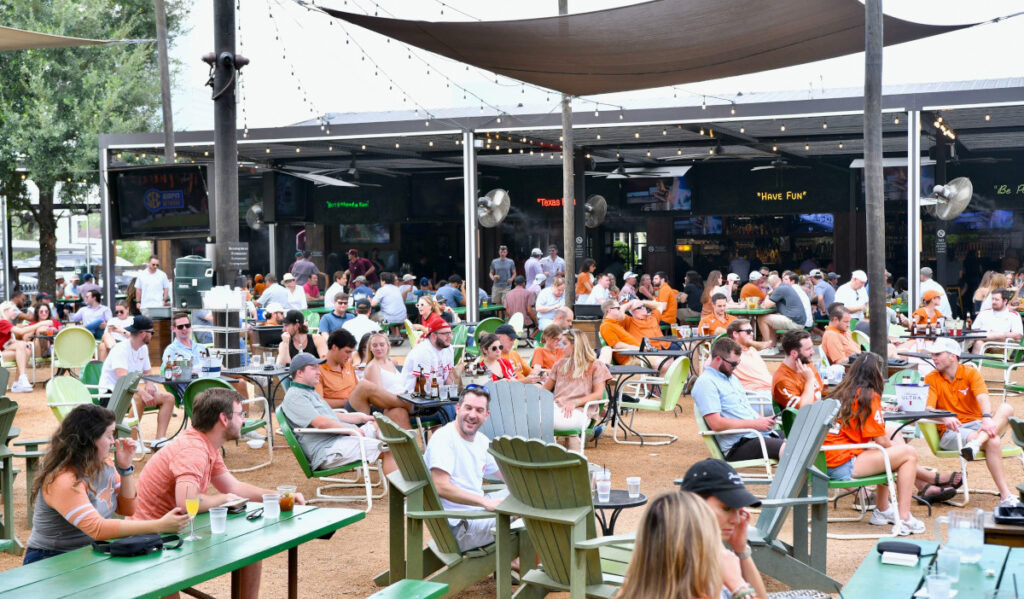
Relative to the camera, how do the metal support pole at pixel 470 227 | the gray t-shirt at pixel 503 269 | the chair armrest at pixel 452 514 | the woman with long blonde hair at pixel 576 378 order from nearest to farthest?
the chair armrest at pixel 452 514
the woman with long blonde hair at pixel 576 378
the metal support pole at pixel 470 227
the gray t-shirt at pixel 503 269

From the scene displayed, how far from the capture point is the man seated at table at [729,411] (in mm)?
6719

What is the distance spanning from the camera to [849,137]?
17.8 metres

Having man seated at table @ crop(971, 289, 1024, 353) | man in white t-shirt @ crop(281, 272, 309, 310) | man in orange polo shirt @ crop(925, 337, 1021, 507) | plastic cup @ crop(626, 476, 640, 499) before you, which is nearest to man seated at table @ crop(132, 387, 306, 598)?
plastic cup @ crop(626, 476, 640, 499)

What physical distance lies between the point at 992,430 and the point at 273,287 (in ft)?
34.6

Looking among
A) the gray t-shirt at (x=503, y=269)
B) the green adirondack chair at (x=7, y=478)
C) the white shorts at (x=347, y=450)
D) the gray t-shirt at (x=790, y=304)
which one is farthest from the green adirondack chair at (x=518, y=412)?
the gray t-shirt at (x=503, y=269)

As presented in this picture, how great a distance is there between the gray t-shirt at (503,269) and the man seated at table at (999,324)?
10394 mm

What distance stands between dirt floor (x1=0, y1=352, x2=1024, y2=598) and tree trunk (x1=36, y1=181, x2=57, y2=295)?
41.8 ft

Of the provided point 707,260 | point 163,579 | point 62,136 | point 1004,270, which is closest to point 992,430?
point 163,579

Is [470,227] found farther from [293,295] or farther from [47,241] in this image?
[47,241]

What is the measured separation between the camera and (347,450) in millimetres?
6949

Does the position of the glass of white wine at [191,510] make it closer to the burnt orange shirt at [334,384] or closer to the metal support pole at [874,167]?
the burnt orange shirt at [334,384]

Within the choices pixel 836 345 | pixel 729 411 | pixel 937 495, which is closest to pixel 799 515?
pixel 729 411

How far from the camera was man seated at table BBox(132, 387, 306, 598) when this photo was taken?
4363mm

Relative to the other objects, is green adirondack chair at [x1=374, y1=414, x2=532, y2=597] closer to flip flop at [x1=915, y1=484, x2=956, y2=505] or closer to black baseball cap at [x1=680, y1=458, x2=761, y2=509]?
black baseball cap at [x1=680, y1=458, x2=761, y2=509]
